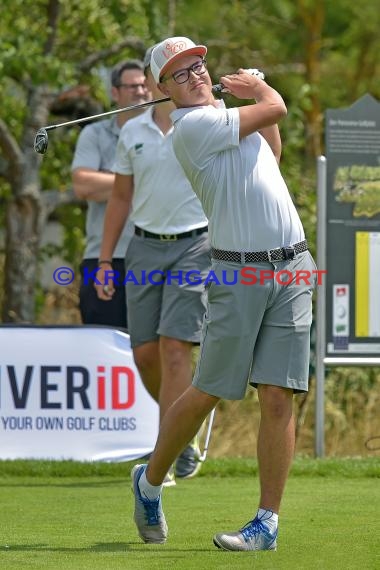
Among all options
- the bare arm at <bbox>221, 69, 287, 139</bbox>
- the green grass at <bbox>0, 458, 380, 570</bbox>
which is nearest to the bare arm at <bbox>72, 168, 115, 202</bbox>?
the green grass at <bbox>0, 458, 380, 570</bbox>

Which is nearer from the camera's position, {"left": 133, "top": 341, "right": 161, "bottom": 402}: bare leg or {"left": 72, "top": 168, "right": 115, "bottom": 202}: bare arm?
→ {"left": 133, "top": 341, "right": 161, "bottom": 402}: bare leg

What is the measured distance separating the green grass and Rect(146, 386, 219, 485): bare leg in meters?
0.29

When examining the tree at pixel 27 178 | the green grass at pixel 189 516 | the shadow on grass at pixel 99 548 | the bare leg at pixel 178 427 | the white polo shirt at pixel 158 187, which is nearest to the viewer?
the green grass at pixel 189 516

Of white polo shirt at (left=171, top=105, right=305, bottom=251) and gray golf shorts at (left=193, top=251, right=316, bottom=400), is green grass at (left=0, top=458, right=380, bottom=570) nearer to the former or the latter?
gray golf shorts at (left=193, top=251, right=316, bottom=400)

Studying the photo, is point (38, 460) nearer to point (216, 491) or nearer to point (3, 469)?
point (3, 469)

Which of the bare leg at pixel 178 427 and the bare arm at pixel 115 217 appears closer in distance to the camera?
the bare leg at pixel 178 427

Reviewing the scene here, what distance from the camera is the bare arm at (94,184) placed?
8250 mm

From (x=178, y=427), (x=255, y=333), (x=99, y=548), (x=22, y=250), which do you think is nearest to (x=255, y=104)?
(x=255, y=333)

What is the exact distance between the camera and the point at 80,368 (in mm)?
8188

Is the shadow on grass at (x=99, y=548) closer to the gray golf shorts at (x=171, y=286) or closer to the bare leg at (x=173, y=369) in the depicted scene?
the bare leg at (x=173, y=369)

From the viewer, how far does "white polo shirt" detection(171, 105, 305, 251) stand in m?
5.03

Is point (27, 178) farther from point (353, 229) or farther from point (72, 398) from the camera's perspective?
point (353, 229)

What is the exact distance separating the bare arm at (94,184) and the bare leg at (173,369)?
142 cm

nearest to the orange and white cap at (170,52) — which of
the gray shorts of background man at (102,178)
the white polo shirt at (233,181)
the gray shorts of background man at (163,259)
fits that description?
the white polo shirt at (233,181)
